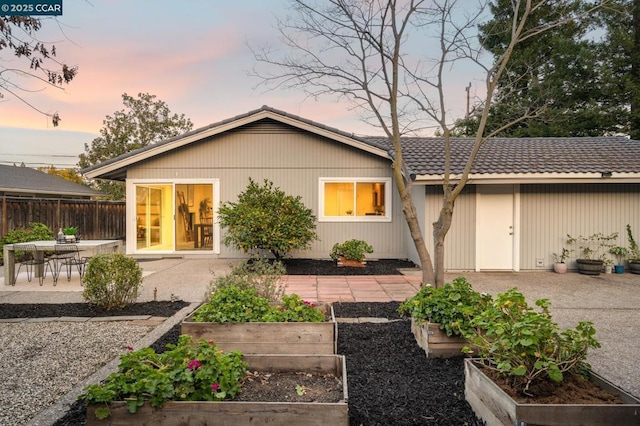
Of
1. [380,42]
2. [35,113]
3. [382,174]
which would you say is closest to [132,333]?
[35,113]

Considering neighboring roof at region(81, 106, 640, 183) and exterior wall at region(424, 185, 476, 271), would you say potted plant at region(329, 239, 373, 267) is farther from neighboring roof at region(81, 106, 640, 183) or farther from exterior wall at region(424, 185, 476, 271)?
neighboring roof at region(81, 106, 640, 183)

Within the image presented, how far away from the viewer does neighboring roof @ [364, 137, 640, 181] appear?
334 inches

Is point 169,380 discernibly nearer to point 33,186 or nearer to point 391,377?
point 391,377

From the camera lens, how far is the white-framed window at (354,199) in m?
10.7

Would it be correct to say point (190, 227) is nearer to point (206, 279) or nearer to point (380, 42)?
point (206, 279)

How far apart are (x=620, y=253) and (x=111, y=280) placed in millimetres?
10057

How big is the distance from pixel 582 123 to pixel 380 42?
16.6 metres

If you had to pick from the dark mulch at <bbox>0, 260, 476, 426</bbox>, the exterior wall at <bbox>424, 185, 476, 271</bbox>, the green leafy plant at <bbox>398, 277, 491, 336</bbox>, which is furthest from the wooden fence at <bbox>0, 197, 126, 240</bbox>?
the green leafy plant at <bbox>398, 277, 491, 336</bbox>

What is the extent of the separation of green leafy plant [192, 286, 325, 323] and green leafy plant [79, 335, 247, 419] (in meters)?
0.89

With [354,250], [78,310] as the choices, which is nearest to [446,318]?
[78,310]

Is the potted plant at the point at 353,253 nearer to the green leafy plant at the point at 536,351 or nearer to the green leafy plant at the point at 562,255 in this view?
the green leafy plant at the point at 562,255

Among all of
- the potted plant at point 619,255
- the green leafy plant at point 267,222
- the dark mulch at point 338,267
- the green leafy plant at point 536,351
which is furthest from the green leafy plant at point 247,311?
the potted plant at point 619,255

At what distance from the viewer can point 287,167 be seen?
35.5ft

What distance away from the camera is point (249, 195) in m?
9.17
